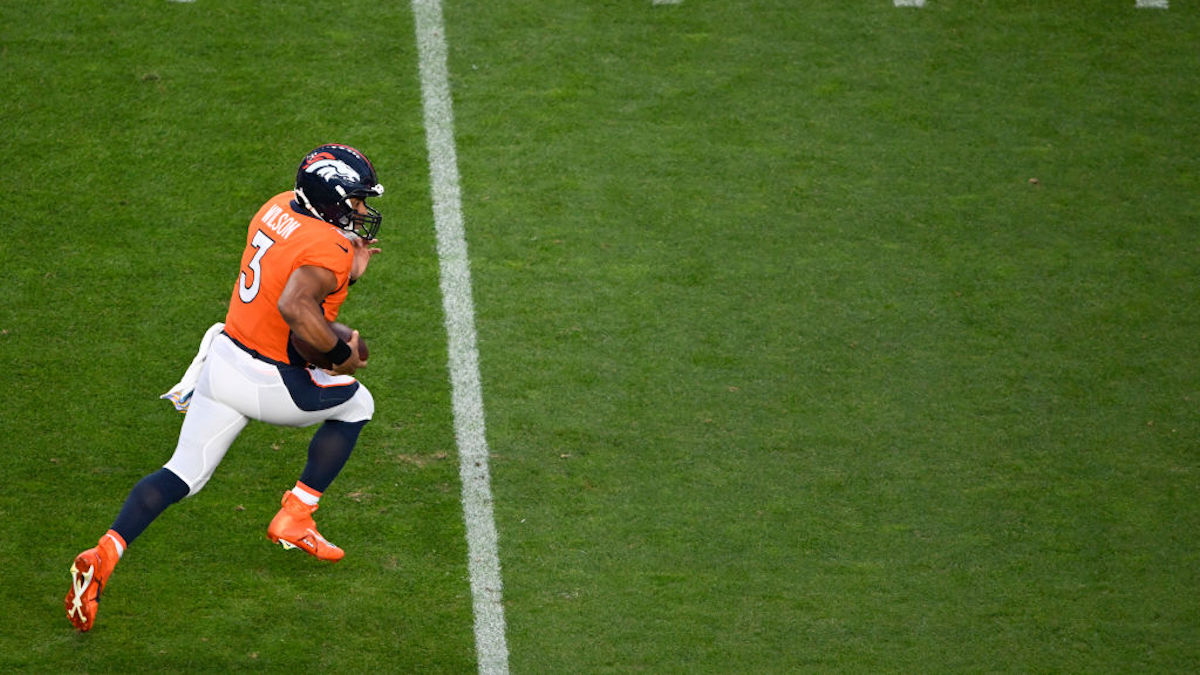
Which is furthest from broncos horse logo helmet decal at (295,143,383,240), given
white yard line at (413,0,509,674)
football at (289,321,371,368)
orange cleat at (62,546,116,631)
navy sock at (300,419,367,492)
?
orange cleat at (62,546,116,631)

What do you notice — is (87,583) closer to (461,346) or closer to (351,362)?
(351,362)

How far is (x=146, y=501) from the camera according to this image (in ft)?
15.9

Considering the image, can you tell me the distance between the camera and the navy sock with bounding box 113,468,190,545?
4.84 m

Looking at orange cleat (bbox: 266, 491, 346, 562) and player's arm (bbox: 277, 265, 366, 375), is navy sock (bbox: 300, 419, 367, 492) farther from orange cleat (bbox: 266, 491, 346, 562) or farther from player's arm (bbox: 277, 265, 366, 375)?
player's arm (bbox: 277, 265, 366, 375)

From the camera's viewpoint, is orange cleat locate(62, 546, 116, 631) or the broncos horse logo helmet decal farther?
the broncos horse logo helmet decal

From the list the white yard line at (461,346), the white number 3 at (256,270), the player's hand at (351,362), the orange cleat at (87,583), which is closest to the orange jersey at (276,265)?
the white number 3 at (256,270)

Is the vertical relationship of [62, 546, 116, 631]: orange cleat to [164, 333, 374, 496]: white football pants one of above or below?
below

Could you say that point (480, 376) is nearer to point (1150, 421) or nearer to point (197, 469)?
point (197, 469)

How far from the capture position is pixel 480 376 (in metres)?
6.17

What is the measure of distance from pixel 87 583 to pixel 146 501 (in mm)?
341

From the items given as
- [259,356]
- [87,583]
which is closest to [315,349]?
[259,356]

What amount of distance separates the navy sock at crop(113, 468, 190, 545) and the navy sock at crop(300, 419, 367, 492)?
476 millimetres

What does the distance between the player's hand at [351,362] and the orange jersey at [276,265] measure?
6.0 inches

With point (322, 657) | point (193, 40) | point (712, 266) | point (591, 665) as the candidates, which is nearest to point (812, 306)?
point (712, 266)
